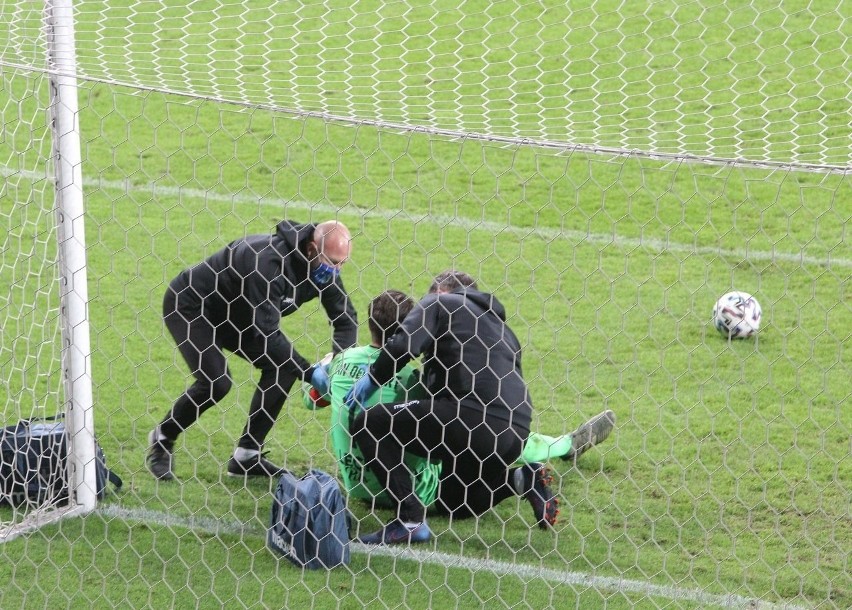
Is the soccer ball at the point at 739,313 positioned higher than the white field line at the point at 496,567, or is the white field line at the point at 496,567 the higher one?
the white field line at the point at 496,567

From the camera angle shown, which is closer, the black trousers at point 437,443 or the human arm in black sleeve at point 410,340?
the human arm in black sleeve at point 410,340

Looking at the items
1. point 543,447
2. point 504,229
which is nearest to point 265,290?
point 543,447

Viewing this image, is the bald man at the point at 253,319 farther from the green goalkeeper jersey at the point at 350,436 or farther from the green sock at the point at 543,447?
the green sock at the point at 543,447

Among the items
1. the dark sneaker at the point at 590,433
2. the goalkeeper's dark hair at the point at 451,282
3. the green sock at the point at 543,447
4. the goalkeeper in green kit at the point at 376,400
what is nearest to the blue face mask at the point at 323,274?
the goalkeeper in green kit at the point at 376,400

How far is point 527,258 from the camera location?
28.7 ft

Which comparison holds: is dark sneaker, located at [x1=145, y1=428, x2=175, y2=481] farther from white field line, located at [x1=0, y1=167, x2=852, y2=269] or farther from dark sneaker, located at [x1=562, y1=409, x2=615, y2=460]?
white field line, located at [x1=0, y1=167, x2=852, y2=269]

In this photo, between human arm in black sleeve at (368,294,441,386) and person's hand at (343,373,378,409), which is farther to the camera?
person's hand at (343,373,378,409)

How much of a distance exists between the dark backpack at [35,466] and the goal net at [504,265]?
0.28 ft

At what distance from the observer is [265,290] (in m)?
5.64

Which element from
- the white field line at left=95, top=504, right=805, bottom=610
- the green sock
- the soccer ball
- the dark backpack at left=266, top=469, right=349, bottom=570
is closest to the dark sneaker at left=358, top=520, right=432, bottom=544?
the white field line at left=95, top=504, right=805, bottom=610

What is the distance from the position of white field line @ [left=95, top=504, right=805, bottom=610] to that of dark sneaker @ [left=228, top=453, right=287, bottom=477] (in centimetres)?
51

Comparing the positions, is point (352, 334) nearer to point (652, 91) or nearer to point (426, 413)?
point (426, 413)

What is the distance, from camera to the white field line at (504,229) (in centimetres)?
845

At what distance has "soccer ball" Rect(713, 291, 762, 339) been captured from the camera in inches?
286
